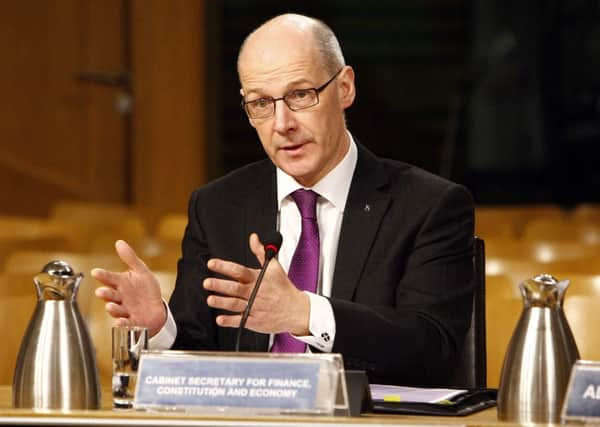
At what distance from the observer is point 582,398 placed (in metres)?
2.09

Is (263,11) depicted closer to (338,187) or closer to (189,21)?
(189,21)

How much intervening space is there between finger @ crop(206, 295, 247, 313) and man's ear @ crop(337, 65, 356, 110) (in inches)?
31.3

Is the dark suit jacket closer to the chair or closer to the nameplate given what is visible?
the chair

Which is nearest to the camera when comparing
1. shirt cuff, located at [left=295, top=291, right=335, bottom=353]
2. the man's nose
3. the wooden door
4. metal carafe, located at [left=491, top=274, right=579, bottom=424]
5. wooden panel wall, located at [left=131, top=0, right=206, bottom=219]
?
metal carafe, located at [left=491, top=274, right=579, bottom=424]

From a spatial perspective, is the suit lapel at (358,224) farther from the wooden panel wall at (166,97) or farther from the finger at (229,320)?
the wooden panel wall at (166,97)

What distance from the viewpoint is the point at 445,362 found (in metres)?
2.95

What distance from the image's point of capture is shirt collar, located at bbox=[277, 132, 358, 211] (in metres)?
3.15

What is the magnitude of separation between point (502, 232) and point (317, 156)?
5.10m

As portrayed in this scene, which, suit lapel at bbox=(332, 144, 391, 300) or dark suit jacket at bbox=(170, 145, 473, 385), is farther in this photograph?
suit lapel at bbox=(332, 144, 391, 300)

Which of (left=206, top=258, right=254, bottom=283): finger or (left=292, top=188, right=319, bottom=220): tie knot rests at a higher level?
(left=292, top=188, right=319, bottom=220): tie knot

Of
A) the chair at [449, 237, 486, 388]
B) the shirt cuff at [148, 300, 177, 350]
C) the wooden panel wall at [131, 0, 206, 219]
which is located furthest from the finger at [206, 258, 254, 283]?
the wooden panel wall at [131, 0, 206, 219]

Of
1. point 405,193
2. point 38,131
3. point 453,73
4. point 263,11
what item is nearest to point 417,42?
point 453,73

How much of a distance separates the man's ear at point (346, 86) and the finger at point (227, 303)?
79 cm

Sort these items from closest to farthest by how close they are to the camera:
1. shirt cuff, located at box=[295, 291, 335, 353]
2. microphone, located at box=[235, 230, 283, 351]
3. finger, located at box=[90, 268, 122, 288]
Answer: microphone, located at box=[235, 230, 283, 351] < finger, located at box=[90, 268, 122, 288] < shirt cuff, located at box=[295, 291, 335, 353]
